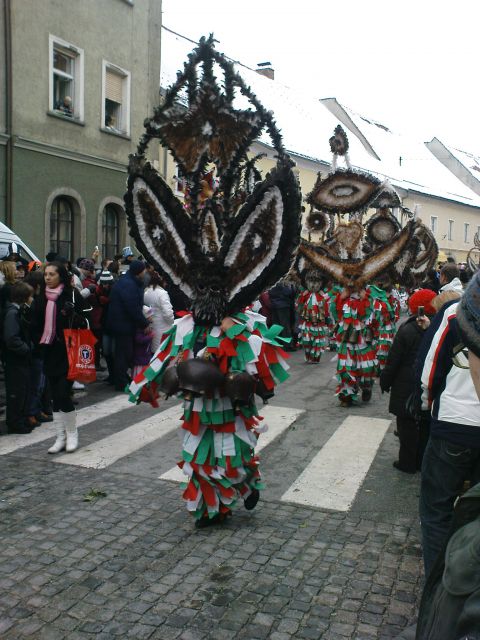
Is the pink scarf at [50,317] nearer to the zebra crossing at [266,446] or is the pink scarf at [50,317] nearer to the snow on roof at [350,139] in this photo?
the zebra crossing at [266,446]

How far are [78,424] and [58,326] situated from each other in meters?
1.74

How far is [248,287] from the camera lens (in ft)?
15.0

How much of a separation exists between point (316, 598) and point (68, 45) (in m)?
16.7

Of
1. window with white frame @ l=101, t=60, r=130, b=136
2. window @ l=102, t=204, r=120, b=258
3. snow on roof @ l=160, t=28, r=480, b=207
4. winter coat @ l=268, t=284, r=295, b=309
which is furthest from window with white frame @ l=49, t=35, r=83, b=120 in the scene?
winter coat @ l=268, t=284, r=295, b=309

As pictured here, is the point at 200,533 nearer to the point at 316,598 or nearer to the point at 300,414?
the point at 316,598

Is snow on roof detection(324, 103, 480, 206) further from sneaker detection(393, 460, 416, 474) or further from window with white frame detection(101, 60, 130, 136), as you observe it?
sneaker detection(393, 460, 416, 474)

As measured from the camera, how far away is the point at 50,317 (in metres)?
6.32

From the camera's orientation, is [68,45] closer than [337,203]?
No

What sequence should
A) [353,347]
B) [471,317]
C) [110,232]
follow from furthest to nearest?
[110,232] < [353,347] < [471,317]

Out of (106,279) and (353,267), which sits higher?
(353,267)

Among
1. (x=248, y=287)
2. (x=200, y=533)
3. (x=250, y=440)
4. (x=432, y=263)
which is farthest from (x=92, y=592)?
(x=432, y=263)

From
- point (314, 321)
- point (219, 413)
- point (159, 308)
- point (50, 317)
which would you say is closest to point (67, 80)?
point (314, 321)

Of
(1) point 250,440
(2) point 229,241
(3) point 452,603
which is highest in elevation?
(2) point 229,241

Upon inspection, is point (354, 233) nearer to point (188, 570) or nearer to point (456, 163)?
point (188, 570)
